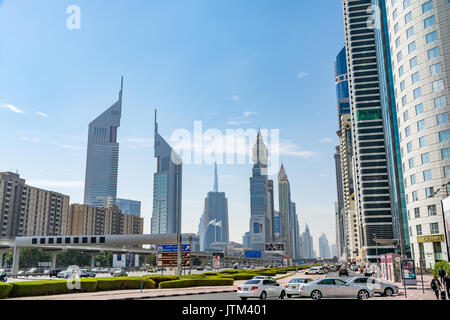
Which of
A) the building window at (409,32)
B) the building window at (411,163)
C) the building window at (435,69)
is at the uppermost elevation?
the building window at (409,32)

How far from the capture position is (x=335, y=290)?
2820 cm

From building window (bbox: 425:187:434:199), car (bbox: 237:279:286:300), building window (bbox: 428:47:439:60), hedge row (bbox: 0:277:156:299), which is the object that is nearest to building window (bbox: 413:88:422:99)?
building window (bbox: 428:47:439:60)

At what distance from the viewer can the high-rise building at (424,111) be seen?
220ft

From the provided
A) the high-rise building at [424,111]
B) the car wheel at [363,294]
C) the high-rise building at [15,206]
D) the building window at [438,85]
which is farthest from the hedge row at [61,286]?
the high-rise building at [15,206]

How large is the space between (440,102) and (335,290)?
5167 centimetres

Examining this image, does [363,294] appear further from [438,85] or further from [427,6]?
[427,6]

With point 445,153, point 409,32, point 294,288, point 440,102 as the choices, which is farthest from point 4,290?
point 409,32

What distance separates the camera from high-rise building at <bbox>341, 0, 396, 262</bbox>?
146 meters

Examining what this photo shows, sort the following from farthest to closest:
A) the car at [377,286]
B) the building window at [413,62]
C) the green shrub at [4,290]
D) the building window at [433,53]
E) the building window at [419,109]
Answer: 1. the building window at [413,62]
2. the building window at [419,109]
3. the building window at [433,53]
4. the car at [377,286]
5. the green shrub at [4,290]

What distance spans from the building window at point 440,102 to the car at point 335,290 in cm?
4952

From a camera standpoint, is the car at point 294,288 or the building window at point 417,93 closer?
the car at point 294,288

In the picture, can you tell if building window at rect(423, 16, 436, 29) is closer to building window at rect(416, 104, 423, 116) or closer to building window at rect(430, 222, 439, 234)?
building window at rect(416, 104, 423, 116)

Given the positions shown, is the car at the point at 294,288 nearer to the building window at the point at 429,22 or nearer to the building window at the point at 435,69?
the building window at the point at 435,69
